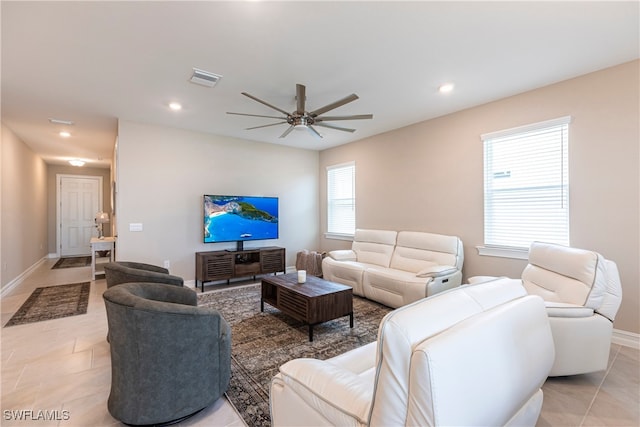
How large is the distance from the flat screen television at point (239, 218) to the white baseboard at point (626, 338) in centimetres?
496

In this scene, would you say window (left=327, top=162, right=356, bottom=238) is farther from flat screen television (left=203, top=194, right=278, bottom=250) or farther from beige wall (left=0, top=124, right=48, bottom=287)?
beige wall (left=0, top=124, right=48, bottom=287)

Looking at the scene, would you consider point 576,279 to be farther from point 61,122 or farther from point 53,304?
point 61,122

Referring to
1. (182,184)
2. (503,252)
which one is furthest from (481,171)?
(182,184)

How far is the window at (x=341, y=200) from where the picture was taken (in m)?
6.09

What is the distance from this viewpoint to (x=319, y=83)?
→ 325 centimetres

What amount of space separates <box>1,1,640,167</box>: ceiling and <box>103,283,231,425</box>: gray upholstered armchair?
6.79 ft

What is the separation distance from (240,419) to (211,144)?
181 inches

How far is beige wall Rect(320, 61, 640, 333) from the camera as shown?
2.87 metres

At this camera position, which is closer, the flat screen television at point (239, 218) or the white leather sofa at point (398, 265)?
the white leather sofa at point (398, 265)

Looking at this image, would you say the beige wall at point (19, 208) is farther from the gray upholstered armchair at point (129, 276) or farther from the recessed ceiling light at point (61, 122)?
the gray upholstered armchair at point (129, 276)

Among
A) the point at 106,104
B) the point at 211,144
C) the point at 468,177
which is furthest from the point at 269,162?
the point at 468,177

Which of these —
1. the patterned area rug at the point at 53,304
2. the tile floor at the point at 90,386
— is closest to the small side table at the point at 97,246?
the patterned area rug at the point at 53,304

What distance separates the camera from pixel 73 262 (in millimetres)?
7477

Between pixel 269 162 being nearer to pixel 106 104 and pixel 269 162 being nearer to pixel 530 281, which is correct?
pixel 106 104
